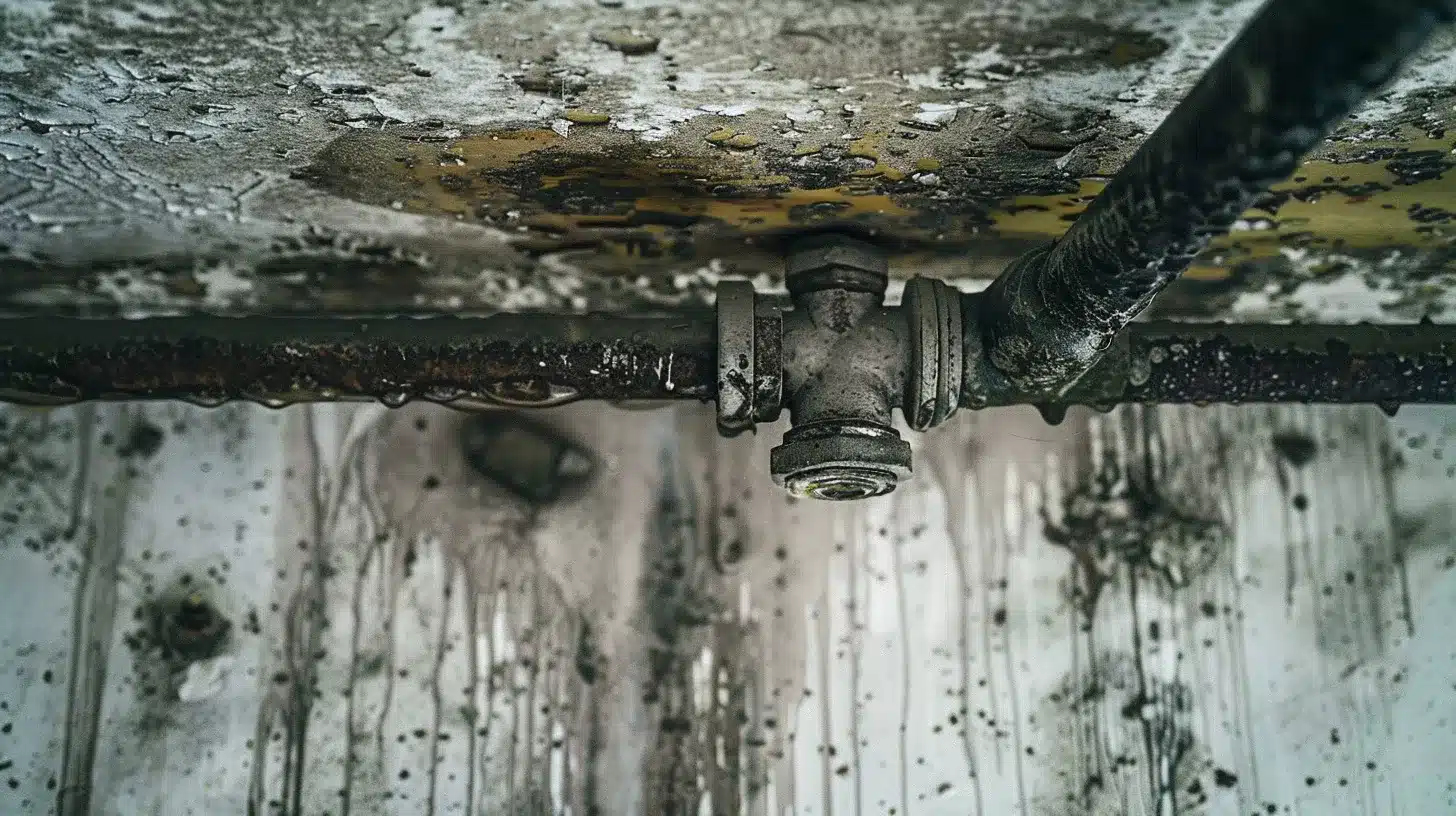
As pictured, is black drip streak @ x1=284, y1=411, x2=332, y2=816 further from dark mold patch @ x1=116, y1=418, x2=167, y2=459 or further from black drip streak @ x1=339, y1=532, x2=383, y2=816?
dark mold patch @ x1=116, y1=418, x2=167, y2=459

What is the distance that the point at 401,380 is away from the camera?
1070mm

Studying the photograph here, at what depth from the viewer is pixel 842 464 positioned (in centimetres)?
99

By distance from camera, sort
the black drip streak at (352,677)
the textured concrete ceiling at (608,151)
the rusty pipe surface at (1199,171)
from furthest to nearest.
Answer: the black drip streak at (352,677)
the textured concrete ceiling at (608,151)
the rusty pipe surface at (1199,171)

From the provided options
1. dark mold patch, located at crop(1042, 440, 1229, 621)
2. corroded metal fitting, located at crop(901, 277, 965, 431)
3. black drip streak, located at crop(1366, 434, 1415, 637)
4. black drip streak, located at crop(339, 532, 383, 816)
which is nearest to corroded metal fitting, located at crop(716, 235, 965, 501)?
corroded metal fitting, located at crop(901, 277, 965, 431)

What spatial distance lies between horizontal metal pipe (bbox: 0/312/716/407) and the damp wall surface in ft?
1.01

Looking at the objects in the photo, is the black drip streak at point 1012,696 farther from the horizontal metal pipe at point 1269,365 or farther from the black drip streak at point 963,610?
the horizontal metal pipe at point 1269,365

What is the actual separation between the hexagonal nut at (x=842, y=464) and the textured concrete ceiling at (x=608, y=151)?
28 cm

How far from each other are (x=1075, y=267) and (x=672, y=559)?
0.70 m

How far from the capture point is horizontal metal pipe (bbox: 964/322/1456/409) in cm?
108

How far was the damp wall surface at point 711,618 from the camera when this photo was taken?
1304 mm

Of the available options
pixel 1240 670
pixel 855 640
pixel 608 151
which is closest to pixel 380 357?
A: pixel 608 151

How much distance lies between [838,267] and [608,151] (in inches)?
10.7

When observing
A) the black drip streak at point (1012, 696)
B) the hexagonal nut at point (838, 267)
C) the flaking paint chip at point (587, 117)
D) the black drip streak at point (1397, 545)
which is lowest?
the black drip streak at point (1012, 696)

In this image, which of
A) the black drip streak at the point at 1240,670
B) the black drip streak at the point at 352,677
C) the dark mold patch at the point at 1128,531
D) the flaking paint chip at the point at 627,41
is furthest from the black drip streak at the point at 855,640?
the flaking paint chip at the point at 627,41
